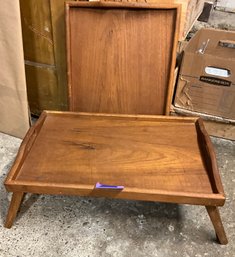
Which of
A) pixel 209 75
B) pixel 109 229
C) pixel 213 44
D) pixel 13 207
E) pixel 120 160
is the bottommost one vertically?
pixel 109 229

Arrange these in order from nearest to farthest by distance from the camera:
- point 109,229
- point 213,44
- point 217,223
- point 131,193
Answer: point 131,193, point 217,223, point 109,229, point 213,44

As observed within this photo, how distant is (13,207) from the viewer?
1166 mm

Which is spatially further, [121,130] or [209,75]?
[209,75]

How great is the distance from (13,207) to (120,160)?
469 millimetres

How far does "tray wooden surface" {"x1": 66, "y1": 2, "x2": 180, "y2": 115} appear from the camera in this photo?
1235 mm

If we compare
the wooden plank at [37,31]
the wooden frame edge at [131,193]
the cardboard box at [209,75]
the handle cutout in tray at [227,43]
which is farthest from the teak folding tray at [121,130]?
the handle cutout in tray at [227,43]

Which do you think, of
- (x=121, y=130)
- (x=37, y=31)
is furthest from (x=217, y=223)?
(x=37, y=31)

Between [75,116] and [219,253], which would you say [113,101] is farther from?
[219,253]

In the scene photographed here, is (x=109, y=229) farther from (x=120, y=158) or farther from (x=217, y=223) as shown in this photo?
(x=217, y=223)

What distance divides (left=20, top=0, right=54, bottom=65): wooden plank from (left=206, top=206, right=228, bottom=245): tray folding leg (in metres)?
1.08

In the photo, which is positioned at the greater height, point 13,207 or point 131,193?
point 131,193

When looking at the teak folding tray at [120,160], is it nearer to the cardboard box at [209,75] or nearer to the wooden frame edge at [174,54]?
the wooden frame edge at [174,54]

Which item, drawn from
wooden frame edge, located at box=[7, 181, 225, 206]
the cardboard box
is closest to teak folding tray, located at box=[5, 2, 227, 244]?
wooden frame edge, located at box=[7, 181, 225, 206]

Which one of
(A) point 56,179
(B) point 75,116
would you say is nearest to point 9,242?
(A) point 56,179
